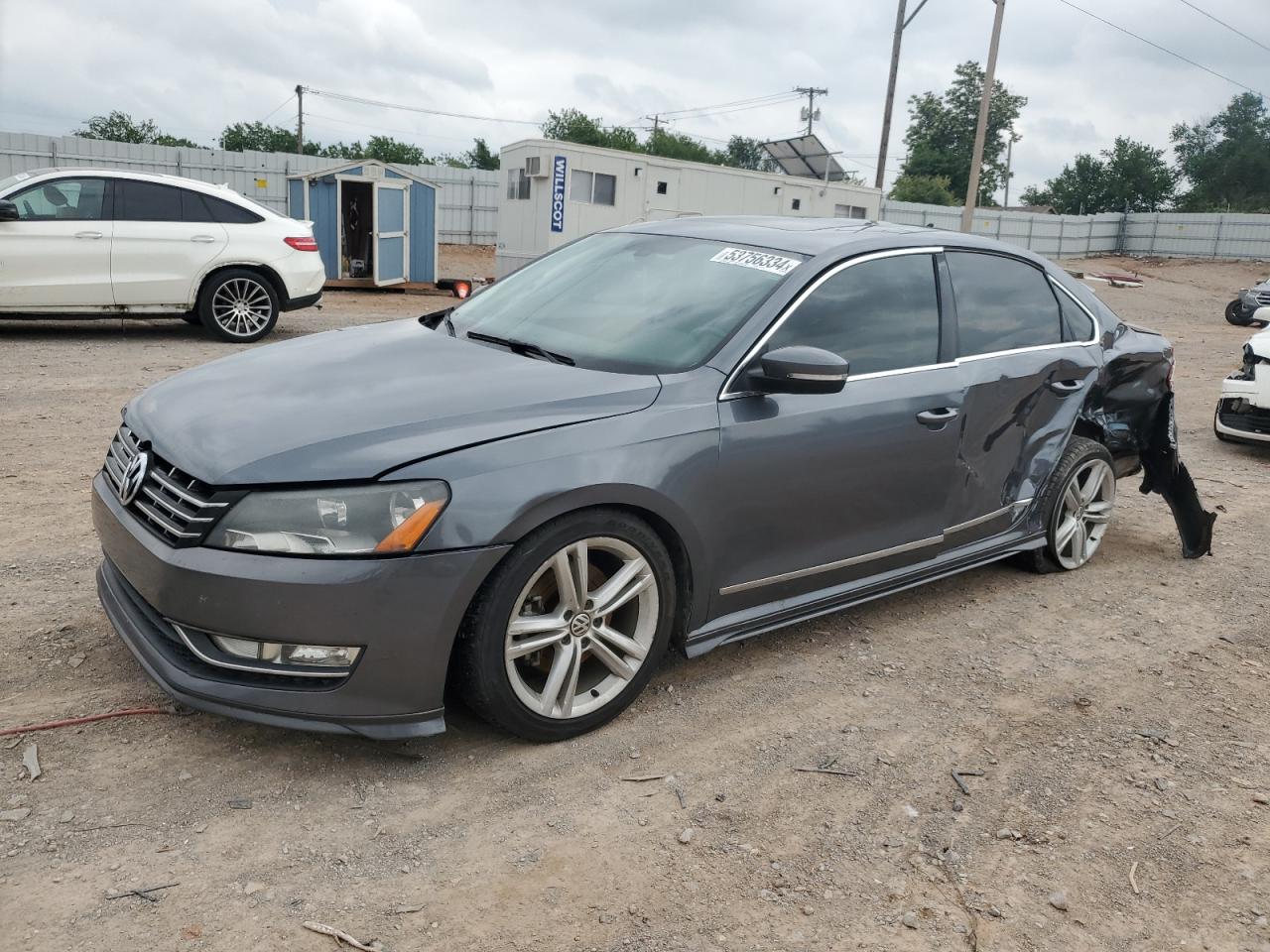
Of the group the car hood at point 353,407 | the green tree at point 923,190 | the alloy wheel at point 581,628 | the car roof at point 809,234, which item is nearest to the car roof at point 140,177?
the car roof at point 809,234

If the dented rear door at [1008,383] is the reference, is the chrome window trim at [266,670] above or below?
below

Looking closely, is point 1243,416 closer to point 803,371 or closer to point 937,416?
point 937,416

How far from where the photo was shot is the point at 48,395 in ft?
25.6

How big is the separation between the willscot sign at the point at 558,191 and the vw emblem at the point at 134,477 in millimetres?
16123

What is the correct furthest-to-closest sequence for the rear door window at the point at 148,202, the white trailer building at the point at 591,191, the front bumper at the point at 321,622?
the white trailer building at the point at 591,191, the rear door window at the point at 148,202, the front bumper at the point at 321,622

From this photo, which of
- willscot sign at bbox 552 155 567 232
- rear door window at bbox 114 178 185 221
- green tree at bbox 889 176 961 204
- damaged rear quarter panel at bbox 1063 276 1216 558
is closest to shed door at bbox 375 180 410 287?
willscot sign at bbox 552 155 567 232

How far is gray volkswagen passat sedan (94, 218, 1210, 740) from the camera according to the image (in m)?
2.84

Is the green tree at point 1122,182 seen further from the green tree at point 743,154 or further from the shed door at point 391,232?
the shed door at point 391,232

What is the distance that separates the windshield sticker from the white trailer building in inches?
555

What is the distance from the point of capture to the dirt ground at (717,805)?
2.52 m

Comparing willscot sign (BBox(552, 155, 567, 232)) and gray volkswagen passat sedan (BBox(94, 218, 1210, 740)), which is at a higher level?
willscot sign (BBox(552, 155, 567, 232))

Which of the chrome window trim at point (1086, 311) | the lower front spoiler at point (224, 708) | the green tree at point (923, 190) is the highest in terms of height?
the green tree at point (923, 190)

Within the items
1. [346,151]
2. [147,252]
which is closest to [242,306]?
[147,252]

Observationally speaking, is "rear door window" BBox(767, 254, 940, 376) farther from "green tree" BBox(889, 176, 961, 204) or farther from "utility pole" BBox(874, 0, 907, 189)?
"green tree" BBox(889, 176, 961, 204)
